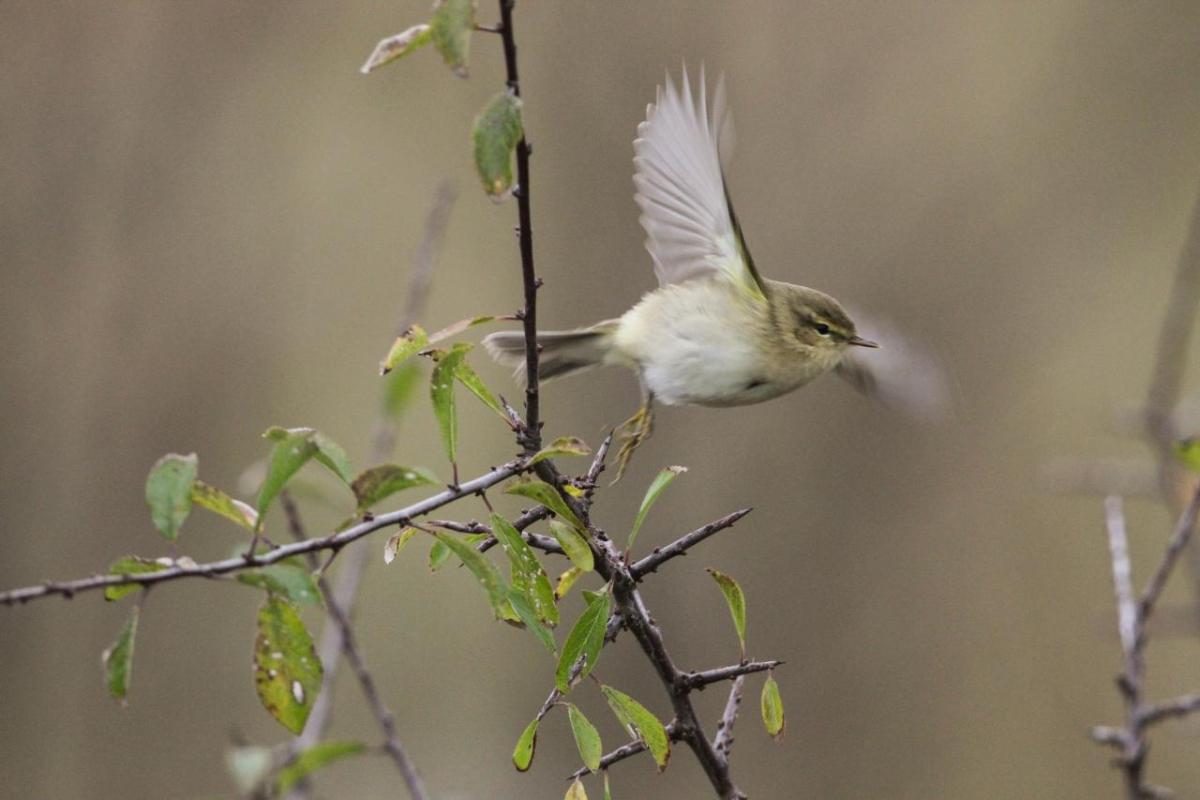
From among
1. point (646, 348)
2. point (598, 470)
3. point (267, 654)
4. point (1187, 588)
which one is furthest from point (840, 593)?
point (267, 654)

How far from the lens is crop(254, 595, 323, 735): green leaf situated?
2.39 feet

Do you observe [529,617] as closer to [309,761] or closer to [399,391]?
[309,761]

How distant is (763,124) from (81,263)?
200 centimetres

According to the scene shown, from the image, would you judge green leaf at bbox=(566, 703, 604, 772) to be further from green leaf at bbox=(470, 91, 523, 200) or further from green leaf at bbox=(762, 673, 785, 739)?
green leaf at bbox=(470, 91, 523, 200)

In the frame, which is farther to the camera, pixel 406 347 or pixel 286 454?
pixel 406 347

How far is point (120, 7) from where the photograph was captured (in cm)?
362

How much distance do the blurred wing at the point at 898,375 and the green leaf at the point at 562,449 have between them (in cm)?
127

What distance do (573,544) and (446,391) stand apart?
140mm

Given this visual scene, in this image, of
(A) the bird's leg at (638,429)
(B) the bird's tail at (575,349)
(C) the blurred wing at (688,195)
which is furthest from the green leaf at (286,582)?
(B) the bird's tail at (575,349)

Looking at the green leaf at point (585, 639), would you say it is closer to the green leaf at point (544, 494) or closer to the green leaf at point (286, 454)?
the green leaf at point (544, 494)

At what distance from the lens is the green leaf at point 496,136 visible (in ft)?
2.34

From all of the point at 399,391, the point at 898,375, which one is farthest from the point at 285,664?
the point at 898,375

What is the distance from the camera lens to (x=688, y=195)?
1744 mm

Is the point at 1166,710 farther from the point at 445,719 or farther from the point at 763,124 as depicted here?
the point at 445,719
